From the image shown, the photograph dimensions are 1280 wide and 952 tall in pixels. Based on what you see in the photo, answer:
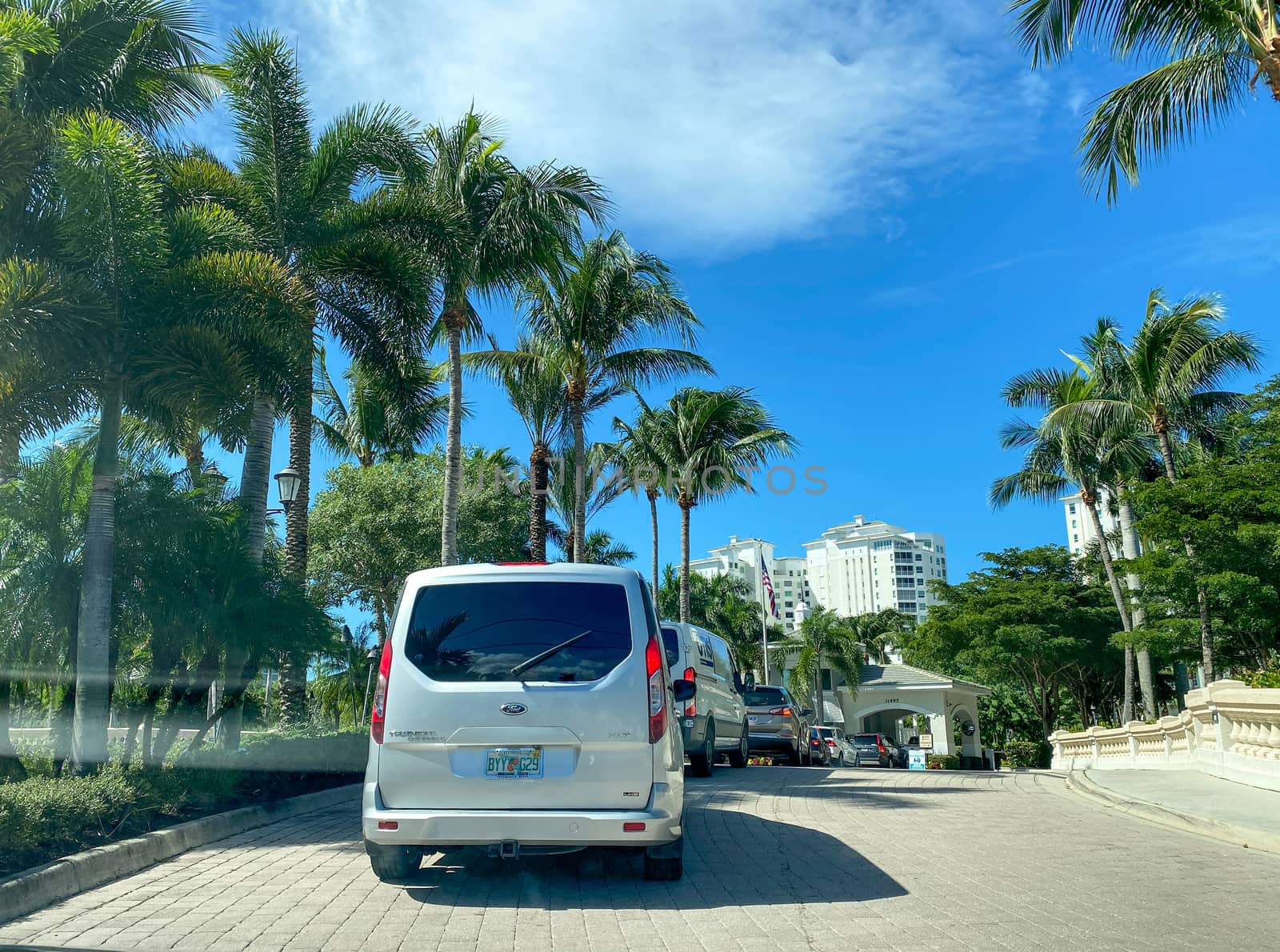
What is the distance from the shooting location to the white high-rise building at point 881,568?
186625 mm

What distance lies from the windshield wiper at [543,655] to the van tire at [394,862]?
48.9 inches

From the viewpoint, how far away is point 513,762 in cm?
589

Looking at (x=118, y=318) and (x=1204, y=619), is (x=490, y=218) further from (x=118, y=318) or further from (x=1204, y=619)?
(x=1204, y=619)

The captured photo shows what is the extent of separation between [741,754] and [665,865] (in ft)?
37.9

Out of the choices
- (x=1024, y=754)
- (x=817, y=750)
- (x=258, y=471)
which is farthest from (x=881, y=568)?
(x=258, y=471)

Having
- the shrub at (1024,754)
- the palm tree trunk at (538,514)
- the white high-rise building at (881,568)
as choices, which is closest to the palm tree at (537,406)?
the palm tree trunk at (538,514)

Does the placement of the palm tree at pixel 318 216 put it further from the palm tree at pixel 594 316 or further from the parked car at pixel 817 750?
the parked car at pixel 817 750

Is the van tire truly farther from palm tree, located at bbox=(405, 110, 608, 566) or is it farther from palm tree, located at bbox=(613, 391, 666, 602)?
palm tree, located at bbox=(613, 391, 666, 602)

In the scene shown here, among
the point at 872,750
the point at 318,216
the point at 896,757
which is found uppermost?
the point at 318,216

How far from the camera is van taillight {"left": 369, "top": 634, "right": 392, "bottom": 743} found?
6066mm

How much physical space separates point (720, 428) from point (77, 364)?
922 inches

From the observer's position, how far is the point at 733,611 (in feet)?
211

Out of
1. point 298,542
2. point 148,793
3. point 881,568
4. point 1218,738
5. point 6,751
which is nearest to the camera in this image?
point 148,793

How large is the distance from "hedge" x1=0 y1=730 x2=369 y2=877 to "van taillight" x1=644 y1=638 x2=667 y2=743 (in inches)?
159
